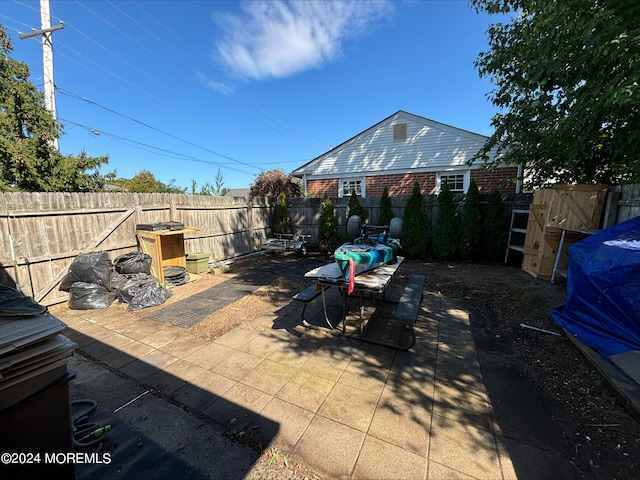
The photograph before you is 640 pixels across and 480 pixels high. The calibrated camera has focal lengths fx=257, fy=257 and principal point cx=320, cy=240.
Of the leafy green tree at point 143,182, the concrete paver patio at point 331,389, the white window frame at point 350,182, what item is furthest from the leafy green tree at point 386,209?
the leafy green tree at point 143,182

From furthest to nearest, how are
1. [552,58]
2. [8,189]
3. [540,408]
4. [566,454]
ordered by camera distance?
[8,189]
[552,58]
[540,408]
[566,454]

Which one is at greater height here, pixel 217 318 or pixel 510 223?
pixel 510 223

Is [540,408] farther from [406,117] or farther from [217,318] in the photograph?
[406,117]

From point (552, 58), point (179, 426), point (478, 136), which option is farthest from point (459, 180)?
point (179, 426)

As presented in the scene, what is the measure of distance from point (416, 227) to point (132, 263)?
24.0 ft

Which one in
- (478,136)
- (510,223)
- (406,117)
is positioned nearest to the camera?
(510,223)

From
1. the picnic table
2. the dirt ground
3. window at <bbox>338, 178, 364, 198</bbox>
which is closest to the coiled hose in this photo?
the dirt ground

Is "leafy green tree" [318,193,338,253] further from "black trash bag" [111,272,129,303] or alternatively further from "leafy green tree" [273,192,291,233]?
"black trash bag" [111,272,129,303]

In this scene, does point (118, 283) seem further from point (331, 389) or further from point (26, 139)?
point (26, 139)

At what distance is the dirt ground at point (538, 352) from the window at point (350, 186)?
519 cm

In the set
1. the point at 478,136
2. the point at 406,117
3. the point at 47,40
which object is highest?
the point at 47,40

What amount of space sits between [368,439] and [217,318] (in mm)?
2795

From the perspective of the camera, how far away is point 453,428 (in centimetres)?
195


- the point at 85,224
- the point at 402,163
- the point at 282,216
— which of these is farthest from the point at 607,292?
the point at 282,216
